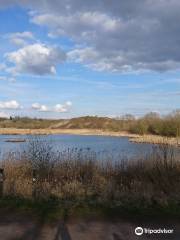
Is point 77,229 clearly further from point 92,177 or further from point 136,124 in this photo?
point 136,124

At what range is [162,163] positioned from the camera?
37.8 feet

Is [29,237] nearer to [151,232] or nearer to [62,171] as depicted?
[151,232]

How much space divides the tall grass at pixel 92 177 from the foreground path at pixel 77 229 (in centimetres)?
Answer: 141

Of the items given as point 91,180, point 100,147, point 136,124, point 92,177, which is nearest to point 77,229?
point 91,180

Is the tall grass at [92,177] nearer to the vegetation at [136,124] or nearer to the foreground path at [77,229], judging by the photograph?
the foreground path at [77,229]

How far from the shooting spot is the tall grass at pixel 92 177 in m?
9.59

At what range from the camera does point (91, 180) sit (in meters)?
11.1

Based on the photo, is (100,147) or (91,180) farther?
(100,147)

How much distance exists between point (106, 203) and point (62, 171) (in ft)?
9.07

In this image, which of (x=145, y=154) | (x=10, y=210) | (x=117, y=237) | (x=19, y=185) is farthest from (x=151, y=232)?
(x=145, y=154)

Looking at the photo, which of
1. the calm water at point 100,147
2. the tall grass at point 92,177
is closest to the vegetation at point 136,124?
the calm water at point 100,147

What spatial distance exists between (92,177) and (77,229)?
4120 millimetres

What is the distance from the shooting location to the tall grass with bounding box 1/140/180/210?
9594mm

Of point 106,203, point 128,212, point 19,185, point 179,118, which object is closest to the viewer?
point 128,212
